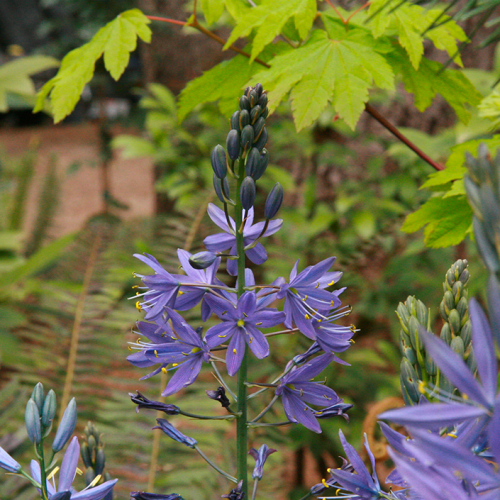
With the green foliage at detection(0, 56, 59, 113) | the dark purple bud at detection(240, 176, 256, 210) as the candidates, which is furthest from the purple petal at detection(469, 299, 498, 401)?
the green foliage at detection(0, 56, 59, 113)

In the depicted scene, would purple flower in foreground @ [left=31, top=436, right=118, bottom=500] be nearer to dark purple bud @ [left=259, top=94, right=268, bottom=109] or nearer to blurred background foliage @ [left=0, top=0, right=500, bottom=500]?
dark purple bud @ [left=259, top=94, right=268, bottom=109]

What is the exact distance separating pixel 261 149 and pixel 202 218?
1083 millimetres

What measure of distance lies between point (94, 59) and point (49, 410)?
669mm

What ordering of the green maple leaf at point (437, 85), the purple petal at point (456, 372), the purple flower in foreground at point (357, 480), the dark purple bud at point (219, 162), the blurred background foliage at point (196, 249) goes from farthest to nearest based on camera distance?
1. the blurred background foliage at point (196, 249)
2. the green maple leaf at point (437, 85)
3. the dark purple bud at point (219, 162)
4. the purple flower in foreground at point (357, 480)
5. the purple petal at point (456, 372)

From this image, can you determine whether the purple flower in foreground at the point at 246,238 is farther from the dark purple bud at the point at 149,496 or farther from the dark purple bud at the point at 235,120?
the dark purple bud at the point at 149,496

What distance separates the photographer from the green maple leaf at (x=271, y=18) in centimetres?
82

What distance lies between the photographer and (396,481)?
21.3 inches

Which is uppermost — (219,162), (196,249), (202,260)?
(219,162)

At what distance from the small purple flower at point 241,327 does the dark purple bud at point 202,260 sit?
5 centimetres

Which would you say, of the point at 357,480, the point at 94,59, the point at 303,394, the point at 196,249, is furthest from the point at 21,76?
the point at 357,480

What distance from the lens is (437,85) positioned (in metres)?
0.91

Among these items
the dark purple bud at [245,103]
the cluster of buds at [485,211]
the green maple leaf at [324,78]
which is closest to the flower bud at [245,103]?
the dark purple bud at [245,103]

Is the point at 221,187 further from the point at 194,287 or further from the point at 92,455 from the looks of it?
the point at 92,455

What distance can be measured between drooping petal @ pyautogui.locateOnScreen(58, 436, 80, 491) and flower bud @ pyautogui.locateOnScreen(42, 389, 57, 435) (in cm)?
3
